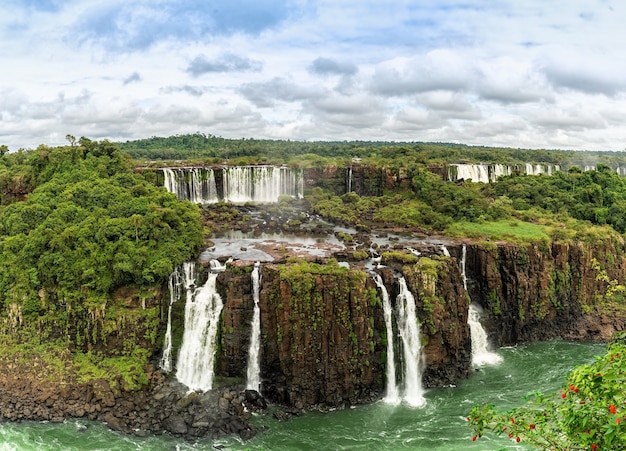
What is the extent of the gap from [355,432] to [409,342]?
5.77 meters

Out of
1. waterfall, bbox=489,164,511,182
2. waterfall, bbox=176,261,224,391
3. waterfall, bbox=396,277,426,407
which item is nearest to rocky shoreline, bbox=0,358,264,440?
waterfall, bbox=176,261,224,391

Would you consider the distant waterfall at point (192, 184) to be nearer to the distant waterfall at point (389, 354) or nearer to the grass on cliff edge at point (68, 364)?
the grass on cliff edge at point (68, 364)

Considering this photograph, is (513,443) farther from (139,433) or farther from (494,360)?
(139,433)

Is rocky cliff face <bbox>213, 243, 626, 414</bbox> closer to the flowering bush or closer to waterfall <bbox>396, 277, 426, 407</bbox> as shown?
waterfall <bbox>396, 277, 426, 407</bbox>

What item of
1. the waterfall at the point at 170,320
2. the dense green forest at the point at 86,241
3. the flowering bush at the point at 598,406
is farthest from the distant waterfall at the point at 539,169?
the flowering bush at the point at 598,406

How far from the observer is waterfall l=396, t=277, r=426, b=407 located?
→ 23.8m

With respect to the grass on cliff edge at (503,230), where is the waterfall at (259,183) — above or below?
above

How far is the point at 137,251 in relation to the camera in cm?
2520

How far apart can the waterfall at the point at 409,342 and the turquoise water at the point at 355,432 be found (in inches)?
29.7

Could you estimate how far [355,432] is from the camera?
2058 cm

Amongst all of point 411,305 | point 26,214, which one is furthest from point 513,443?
point 26,214

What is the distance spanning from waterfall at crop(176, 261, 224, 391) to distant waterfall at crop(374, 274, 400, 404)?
7.95 m

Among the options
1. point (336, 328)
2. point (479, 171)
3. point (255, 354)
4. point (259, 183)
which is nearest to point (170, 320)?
point (255, 354)

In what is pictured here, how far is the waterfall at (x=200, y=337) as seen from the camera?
76.8ft
